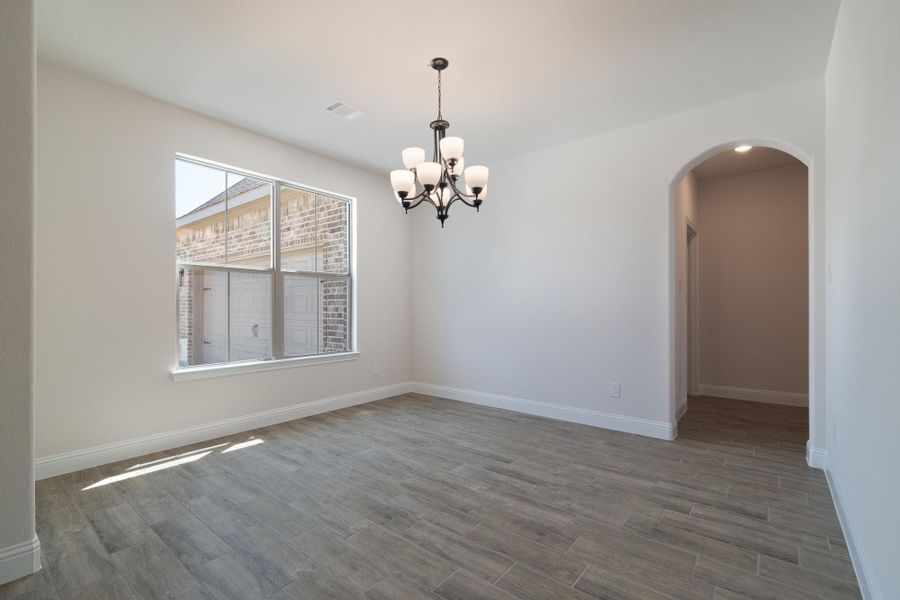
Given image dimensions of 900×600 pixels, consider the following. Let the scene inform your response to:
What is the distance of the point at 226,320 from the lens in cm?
395

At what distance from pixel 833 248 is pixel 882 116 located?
1458mm

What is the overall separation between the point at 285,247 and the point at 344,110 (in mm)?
→ 1572

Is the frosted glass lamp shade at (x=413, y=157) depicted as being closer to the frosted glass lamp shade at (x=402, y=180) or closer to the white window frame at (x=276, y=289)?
the frosted glass lamp shade at (x=402, y=180)

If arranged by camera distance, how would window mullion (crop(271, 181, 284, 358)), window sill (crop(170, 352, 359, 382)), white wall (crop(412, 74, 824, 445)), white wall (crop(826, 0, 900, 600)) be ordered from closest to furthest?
white wall (crop(826, 0, 900, 600)) → white wall (crop(412, 74, 824, 445)) → window sill (crop(170, 352, 359, 382)) → window mullion (crop(271, 181, 284, 358))

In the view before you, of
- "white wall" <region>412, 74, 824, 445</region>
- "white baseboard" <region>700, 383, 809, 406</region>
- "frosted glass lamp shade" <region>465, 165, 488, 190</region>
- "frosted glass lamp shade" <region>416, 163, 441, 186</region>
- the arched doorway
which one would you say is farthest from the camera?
"white baseboard" <region>700, 383, 809, 406</region>

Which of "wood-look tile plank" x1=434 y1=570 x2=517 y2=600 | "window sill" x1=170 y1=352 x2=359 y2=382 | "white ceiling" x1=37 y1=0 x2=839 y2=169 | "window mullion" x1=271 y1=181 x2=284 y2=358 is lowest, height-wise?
"wood-look tile plank" x1=434 y1=570 x2=517 y2=600

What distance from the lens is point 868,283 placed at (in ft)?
5.65

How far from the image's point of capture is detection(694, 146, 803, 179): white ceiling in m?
4.57

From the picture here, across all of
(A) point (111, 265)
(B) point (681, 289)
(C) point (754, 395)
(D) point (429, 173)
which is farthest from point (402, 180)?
(C) point (754, 395)

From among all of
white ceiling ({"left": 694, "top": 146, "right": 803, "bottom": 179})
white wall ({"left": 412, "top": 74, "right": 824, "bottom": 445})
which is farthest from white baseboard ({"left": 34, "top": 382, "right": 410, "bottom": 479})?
white ceiling ({"left": 694, "top": 146, "right": 803, "bottom": 179})

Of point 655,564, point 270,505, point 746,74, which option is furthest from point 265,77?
point 655,564

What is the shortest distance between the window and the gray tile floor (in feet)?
3.28

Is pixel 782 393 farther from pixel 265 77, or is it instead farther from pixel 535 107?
pixel 265 77

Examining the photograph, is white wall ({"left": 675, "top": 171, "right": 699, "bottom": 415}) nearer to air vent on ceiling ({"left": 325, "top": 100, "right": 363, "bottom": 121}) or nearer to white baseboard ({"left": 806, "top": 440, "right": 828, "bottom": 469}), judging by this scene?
white baseboard ({"left": 806, "top": 440, "right": 828, "bottom": 469})
